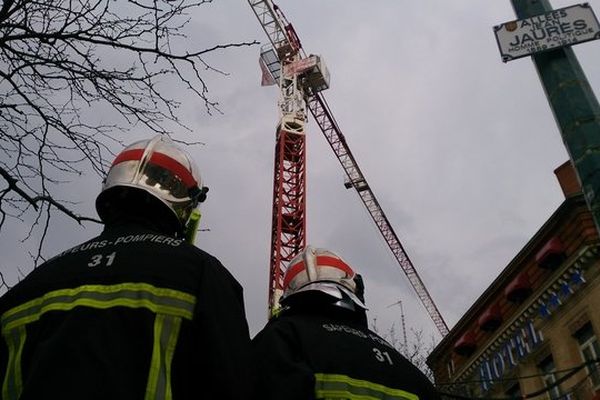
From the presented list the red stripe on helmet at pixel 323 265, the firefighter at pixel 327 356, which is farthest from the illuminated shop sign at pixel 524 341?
the firefighter at pixel 327 356

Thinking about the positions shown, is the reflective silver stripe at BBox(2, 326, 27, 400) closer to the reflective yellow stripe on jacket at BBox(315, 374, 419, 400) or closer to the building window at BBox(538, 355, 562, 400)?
the reflective yellow stripe on jacket at BBox(315, 374, 419, 400)

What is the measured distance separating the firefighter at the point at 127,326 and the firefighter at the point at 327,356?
56 cm

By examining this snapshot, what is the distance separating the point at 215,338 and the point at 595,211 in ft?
8.57

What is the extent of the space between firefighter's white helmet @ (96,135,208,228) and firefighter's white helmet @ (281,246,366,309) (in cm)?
105

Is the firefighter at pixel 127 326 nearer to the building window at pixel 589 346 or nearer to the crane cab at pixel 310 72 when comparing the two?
the building window at pixel 589 346

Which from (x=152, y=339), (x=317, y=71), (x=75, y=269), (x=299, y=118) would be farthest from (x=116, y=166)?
(x=317, y=71)

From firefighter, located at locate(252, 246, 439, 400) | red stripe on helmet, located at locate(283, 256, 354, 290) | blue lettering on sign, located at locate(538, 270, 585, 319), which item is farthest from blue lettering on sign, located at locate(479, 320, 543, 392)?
firefighter, located at locate(252, 246, 439, 400)

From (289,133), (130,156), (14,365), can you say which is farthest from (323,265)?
(289,133)

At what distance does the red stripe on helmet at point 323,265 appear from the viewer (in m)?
4.05

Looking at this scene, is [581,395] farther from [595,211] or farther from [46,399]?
[46,399]

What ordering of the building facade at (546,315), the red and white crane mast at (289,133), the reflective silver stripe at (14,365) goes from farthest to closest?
the red and white crane mast at (289,133)
the building facade at (546,315)
the reflective silver stripe at (14,365)

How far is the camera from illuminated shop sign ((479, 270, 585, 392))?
1490 cm

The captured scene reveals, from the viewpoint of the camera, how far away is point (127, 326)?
2043 millimetres

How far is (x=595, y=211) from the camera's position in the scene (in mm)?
3543
